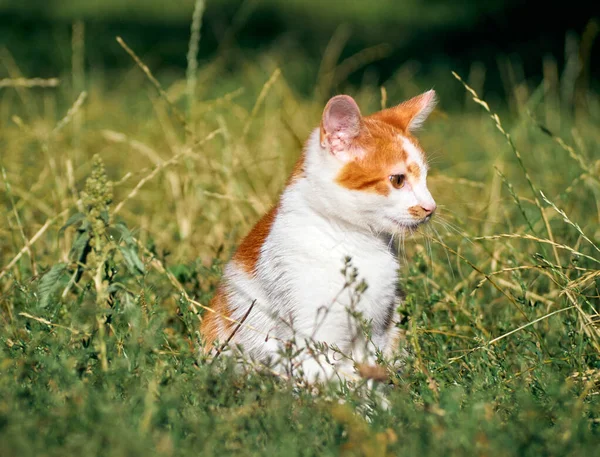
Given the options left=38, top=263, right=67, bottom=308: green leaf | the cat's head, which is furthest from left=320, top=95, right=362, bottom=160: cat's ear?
left=38, top=263, right=67, bottom=308: green leaf

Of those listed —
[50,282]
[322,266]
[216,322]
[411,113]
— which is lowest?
[216,322]

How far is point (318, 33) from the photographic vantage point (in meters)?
9.45

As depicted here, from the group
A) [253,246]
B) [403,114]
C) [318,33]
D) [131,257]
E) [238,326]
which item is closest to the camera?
[131,257]

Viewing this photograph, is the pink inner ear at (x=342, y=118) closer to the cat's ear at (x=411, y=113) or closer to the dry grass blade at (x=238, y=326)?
the cat's ear at (x=411, y=113)

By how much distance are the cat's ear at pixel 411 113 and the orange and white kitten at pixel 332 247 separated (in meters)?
0.14

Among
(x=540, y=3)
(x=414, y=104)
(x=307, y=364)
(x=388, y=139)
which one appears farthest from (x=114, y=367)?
(x=540, y=3)

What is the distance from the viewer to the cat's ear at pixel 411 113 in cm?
297

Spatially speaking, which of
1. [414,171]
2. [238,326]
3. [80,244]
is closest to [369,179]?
[414,171]

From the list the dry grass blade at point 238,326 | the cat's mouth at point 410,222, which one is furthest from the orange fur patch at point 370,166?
the dry grass blade at point 238,326

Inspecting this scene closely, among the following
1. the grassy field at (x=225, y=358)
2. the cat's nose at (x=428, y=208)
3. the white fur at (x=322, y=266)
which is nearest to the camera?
the grassy field at (x=225, y=358)

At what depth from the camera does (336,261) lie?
2.60 metres

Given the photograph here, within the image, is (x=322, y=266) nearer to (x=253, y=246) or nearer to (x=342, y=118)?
(x=253, y=246)

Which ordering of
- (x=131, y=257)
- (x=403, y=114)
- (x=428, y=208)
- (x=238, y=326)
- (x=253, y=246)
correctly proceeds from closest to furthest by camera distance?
1. (x=131, y=257)
2. (x=238, y=326)
3. (x=428, y=208)
4. (x=253, y=246)
5. (x=403, y=114)

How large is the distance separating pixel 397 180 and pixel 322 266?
1.35 feet
